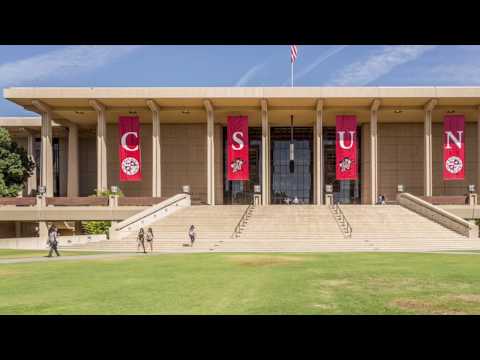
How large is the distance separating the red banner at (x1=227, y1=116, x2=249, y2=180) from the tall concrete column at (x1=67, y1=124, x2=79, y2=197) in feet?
61.6

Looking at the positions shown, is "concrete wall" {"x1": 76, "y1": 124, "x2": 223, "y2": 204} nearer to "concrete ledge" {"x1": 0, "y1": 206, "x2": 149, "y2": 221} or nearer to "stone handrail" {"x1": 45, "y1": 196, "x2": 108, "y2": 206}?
"stone handrail" {"x1": 45, "y1": 196, "x2": 108, "y2": 206}

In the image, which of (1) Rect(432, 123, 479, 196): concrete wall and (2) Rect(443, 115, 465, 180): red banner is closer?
(2) Rect(443, 115, 465, 180): red banner

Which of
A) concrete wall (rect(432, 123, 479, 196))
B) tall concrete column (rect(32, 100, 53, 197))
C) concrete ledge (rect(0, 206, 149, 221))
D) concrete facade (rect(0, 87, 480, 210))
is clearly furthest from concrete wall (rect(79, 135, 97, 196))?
concrete wall (rect(432, 123, 479, 196))

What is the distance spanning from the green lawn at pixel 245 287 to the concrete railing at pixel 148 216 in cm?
1067

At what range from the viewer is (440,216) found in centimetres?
3375

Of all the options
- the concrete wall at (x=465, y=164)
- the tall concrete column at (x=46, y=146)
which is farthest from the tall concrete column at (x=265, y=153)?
the tall concrete column at (x=46, y=146)

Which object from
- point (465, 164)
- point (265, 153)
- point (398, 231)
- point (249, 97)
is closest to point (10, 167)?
point (249, 97)

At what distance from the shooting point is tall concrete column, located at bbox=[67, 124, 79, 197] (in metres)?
51.8

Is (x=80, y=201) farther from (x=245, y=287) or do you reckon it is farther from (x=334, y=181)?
(x=245, y=287)

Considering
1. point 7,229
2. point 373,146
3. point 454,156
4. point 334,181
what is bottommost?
point 7,229

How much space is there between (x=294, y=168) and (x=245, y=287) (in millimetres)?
44281

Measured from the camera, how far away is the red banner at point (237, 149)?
45062 mm

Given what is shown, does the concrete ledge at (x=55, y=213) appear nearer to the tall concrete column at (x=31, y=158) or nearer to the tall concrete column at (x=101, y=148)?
the tall concrete column at (x=101, y=148)
